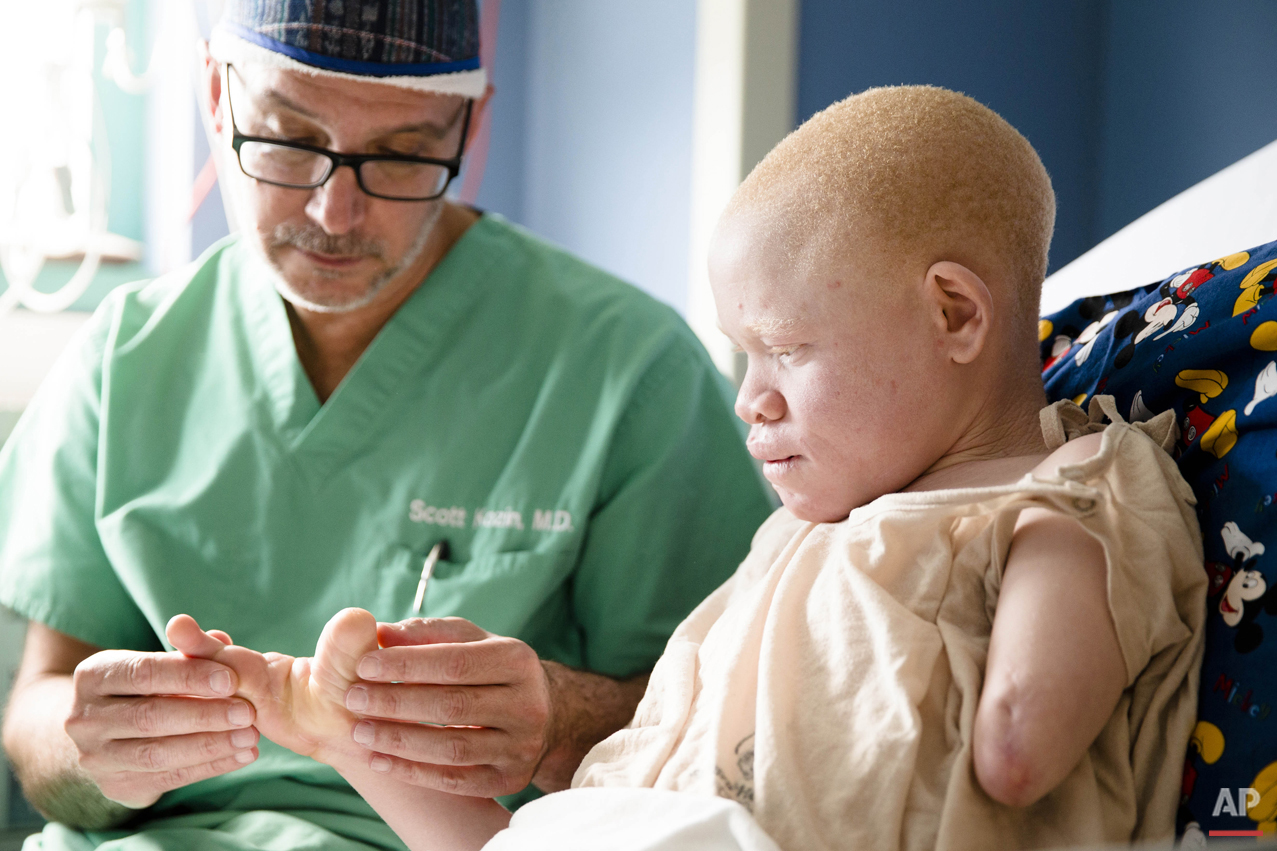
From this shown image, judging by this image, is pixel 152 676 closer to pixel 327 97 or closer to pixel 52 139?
pixel 327 97

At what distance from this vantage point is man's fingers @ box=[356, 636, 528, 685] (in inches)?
30.9

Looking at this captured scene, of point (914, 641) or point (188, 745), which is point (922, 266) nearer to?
point (914, 641)

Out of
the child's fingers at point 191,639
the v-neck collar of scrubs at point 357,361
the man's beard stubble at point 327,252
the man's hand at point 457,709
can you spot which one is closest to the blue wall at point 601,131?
the v-neck collar of scrubs at point 357,361

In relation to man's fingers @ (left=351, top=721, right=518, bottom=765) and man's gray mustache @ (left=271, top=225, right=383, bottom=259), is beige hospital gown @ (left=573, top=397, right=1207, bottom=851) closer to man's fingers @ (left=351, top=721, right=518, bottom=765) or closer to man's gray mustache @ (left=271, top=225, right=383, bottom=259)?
man's fingers @ (left=351, top=721, right=518, bottom=765)

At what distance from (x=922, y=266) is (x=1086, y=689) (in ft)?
0.95

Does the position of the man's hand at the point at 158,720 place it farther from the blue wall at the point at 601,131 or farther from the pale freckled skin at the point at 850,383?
the blue wall at the point at 601,131

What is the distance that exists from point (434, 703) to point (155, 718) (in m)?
0.22

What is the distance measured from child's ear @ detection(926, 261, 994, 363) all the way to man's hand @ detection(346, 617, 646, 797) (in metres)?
0.41

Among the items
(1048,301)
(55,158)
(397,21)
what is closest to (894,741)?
(1048,301)

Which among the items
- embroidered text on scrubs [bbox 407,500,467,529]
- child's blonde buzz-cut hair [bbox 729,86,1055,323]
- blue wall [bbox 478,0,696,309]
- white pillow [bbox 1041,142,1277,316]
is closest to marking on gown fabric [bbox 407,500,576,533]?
embroidered text on scrubs [bbox 407,500,467,529]

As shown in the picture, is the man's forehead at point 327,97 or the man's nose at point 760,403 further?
the man's forehead at point 327,97

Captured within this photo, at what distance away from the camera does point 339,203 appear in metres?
1.12

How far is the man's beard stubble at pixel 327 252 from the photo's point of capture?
1154 millimetres

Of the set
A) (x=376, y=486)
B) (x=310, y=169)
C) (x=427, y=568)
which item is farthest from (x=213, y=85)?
(x=427, y=568)
